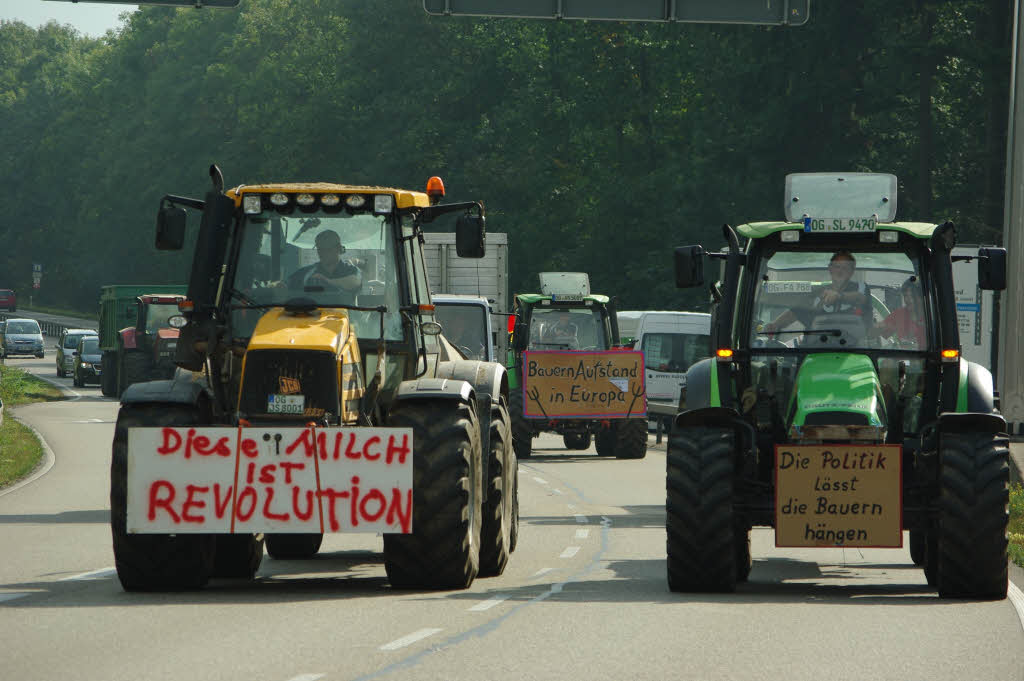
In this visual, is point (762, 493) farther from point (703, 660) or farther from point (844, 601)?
point (703, 660)

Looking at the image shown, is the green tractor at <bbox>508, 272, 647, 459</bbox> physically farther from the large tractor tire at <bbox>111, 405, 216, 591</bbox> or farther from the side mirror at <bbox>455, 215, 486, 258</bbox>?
the large tractor tire at <bbox>111, 405, 216, 591</bbox>

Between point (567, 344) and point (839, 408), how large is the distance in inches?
827

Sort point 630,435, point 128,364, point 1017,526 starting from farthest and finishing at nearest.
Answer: point 128,364
point 630,435
point 1017,526

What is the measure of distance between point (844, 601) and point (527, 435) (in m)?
19.4

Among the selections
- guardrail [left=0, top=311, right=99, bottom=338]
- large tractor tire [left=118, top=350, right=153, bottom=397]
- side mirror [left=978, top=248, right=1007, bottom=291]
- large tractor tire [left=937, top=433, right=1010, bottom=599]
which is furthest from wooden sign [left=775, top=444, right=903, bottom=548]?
guardrail [left=0, top=311, right=99, bottom=338]

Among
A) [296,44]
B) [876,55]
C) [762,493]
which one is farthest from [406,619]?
[296,44]

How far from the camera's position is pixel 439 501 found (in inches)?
470

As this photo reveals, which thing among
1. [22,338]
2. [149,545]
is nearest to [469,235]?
[149,545]

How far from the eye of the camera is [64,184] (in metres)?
127

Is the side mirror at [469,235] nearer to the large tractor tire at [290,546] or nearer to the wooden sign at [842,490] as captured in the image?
the wooden sign at [842,490]

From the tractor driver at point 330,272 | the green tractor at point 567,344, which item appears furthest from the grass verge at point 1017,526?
the green tractor at point 567,344

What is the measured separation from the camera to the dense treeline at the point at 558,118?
5350 centimetres

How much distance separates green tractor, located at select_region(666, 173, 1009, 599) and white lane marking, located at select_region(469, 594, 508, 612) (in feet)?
3.79

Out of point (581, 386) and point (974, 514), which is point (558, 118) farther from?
point (974, 514)
